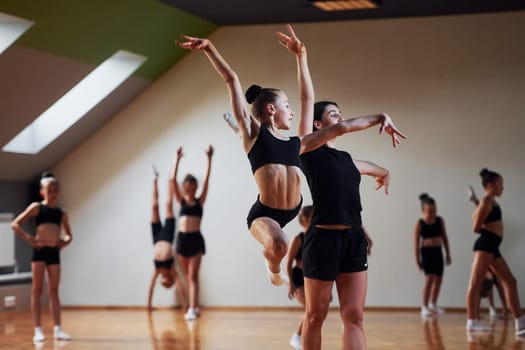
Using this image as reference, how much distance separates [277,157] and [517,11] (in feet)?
21.4

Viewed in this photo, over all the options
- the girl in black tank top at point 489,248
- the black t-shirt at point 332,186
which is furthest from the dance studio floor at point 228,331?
the black t-shirt at point 332,186

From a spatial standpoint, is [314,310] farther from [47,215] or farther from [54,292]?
[47,215]

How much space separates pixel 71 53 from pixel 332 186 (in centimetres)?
550

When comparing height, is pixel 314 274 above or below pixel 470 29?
below

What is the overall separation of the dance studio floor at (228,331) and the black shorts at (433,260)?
50cm

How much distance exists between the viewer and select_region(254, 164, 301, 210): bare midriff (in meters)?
4.37

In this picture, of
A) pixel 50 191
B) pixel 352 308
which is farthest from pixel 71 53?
pixel 352 308

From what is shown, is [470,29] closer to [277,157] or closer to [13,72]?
[13,72]

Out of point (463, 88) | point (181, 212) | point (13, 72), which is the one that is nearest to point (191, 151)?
point (181, 212)

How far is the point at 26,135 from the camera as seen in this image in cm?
1067

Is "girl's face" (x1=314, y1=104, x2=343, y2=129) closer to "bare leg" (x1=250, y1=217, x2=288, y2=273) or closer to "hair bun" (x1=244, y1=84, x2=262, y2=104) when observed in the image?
"hair bun" (x1=244, y1=84, x2=262, y2=104)

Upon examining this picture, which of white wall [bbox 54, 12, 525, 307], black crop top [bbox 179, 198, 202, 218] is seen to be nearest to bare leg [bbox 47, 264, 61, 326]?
black crop top [bbox 179, 198, 202, 218]

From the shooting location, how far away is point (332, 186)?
4293mm

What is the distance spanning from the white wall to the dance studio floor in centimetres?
56
